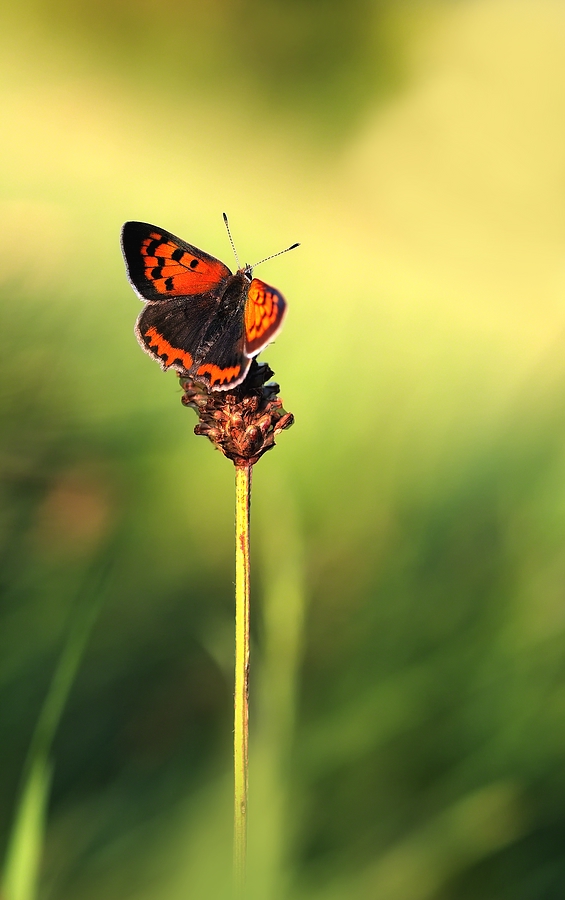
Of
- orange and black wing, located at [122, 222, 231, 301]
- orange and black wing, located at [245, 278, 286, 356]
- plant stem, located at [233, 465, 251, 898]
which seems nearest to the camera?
plant stem, located at [233, 465, 251, 898]

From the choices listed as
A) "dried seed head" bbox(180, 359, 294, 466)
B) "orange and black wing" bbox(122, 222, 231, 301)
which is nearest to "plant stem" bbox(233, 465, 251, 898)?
"dried seed head" bbox(180, 359, 294, 466)

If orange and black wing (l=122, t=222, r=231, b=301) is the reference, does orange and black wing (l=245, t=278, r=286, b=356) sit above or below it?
below

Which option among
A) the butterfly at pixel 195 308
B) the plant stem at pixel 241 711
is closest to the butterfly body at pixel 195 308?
the butterfly at pixel 195 308

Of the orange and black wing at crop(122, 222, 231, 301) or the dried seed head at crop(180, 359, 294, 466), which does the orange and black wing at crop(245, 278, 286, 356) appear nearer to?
the dried seed head at crop(180, 359, 294, 466)

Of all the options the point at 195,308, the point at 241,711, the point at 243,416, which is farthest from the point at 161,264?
the point at 241,711

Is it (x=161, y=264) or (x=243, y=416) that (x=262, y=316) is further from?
(x=161, y=264)

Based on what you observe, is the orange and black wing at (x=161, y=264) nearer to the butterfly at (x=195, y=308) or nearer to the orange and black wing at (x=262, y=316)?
the butterfly at (x=195, y=308)
